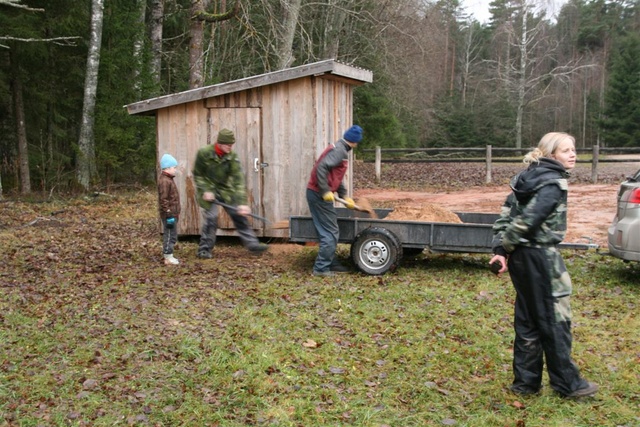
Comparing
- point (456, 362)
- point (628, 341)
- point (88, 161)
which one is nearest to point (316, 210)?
point (456, 362)

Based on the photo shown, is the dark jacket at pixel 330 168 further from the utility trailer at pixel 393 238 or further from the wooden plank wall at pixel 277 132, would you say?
the wooden plank wall at pixel 277 132

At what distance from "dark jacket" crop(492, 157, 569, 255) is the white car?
3508mm

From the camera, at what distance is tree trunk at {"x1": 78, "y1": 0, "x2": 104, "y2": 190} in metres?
17.5

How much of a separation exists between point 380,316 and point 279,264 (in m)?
2.97

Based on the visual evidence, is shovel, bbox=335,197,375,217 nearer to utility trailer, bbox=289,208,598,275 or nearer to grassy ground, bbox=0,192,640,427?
utility trailer, bbox=289,208,598,275

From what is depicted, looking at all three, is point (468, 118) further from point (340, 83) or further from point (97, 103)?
point (340, 83)

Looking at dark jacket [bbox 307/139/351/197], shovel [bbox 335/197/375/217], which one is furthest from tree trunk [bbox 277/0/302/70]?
dark jacket [bbox 307/139/351/197]

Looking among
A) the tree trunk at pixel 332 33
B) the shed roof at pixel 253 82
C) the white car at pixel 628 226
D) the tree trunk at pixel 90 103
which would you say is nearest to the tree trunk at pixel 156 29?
the tree trunk at pixel 90 103

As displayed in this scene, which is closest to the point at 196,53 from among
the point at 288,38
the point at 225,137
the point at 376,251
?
the point at 288,38

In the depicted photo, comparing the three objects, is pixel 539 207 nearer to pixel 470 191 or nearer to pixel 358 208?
pixel 358 208

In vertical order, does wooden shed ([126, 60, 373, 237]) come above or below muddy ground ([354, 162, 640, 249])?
above

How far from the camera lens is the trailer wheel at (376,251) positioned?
8.54m

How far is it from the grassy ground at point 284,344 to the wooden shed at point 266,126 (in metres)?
1.46

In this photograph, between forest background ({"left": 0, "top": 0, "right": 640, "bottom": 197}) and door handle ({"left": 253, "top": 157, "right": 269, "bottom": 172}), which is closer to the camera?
door handle ({"left": 253, "top": 157, "right": 269, "bottom": 172})
